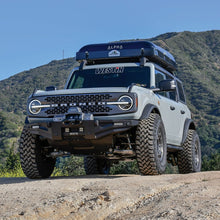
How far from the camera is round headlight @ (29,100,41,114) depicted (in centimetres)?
755

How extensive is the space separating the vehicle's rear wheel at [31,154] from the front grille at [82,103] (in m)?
0.59

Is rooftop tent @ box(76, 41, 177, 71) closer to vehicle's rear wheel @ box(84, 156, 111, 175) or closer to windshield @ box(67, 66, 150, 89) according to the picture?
windshield @ box(67, 66, 150, 89)

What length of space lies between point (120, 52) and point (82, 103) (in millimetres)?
2358

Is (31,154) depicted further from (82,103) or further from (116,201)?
(116,201)

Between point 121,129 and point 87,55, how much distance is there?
9.34ft

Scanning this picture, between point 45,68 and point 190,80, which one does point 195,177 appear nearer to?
point 190,80

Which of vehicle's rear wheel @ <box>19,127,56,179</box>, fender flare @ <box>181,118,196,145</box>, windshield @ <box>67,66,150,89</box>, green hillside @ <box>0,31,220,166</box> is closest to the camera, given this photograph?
vehicle's rear wheel @ <box>19,127,56,179</box>

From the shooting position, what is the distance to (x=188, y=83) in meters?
118

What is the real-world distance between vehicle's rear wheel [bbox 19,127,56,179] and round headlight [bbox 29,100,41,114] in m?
0.34

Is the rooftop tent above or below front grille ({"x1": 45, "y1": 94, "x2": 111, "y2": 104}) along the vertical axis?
above

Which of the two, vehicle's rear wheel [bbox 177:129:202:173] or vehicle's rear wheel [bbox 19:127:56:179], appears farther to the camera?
vehicle's rear wheel [bbox 177:129:202:173]

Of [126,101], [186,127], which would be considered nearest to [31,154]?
[126,101]

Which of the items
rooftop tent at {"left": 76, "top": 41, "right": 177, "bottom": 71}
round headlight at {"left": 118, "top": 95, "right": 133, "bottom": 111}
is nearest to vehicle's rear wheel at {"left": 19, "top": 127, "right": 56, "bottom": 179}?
round headlight at {"left": 118, "top": 95, "right": 133, "bottom": 111}

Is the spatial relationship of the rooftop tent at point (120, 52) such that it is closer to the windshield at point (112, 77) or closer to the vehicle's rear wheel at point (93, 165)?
the windshield at point (112, 77)
